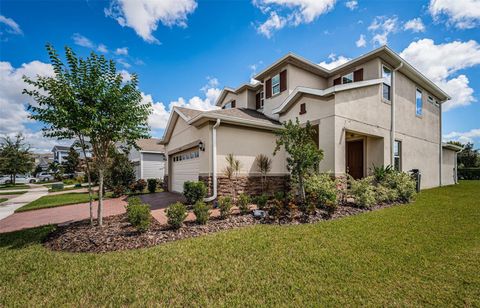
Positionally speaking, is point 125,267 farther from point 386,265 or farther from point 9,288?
point 386,265

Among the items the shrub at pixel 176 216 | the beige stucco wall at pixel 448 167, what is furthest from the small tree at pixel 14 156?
the beige stucco wall at pixel 448 167

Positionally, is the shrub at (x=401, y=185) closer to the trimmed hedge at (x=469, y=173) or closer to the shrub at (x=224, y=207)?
the shrub at (x=224, y=207)

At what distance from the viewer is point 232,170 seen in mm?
9539

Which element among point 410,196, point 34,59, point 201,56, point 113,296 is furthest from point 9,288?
Answer: point 410,196

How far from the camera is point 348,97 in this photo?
9.88m

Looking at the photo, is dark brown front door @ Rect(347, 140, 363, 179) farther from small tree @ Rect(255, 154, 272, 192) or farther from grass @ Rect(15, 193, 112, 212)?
grass @ Rect(15, 193, 112, 212)

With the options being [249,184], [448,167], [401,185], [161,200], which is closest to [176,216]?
[249,184]

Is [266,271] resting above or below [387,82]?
below

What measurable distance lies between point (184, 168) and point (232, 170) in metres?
4.34

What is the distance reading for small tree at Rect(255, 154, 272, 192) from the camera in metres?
10.1


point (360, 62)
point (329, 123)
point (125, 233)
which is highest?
point (360, 62)

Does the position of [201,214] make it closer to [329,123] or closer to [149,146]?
[329,123]

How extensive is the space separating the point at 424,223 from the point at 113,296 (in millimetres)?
8095

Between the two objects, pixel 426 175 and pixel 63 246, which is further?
pixel 426 175
